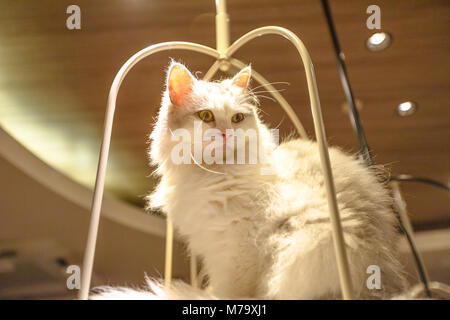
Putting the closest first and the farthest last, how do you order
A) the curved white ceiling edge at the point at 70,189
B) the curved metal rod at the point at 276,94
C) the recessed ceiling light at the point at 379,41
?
the curved metal rod at the point at 276,94, the recessed ceiling light at the point at 379,41, the curved white ceiling edge at the point at 70,189

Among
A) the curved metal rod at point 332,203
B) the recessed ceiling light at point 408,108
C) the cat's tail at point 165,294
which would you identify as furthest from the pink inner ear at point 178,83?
Answer: the recessed ceiling light at point 408,108

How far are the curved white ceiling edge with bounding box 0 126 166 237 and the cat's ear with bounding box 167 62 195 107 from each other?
96 cm

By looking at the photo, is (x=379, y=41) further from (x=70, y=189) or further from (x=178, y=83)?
(x=70, y=189)

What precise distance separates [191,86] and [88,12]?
61 cm

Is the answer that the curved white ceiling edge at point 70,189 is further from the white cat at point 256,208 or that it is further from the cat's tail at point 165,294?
the cat's tail at point 165,294

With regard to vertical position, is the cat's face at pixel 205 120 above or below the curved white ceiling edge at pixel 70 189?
below

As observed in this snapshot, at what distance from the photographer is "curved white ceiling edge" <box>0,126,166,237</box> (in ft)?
4.72

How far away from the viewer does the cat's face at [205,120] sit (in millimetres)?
711

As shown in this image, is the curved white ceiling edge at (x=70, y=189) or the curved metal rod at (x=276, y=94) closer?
the curved metal rod at (x=276, y=94)

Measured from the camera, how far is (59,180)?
5.49 ft

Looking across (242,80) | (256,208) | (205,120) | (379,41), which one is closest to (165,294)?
(256,208)

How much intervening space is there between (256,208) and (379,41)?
38.5 inches
